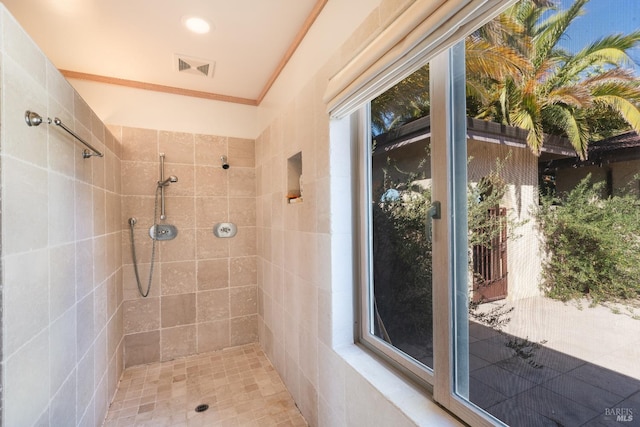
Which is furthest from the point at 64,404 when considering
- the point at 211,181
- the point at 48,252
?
the point at 211,181

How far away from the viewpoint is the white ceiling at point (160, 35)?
1.65 m

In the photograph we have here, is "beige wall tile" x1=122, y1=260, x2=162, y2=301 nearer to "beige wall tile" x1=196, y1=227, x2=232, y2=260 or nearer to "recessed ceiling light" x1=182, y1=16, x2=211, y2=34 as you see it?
"beige wall tile" x1=196, y1=227, x2=232, y2=260

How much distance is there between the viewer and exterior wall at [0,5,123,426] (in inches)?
37.3

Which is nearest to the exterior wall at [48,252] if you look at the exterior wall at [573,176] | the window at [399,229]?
the window at [399,229]

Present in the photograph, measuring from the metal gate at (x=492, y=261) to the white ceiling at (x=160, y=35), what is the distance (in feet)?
4.81

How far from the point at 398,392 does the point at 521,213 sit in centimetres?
82

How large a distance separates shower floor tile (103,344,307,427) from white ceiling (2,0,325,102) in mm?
2515

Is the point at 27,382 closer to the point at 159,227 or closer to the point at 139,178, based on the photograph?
the point at 159,227

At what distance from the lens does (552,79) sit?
756mm

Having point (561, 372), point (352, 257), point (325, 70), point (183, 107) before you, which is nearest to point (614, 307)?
point (561, 372)

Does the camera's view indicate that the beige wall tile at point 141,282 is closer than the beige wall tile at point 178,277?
Yes

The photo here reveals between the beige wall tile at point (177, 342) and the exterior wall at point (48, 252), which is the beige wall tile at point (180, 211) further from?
the beige wall tile at point (177, 342)

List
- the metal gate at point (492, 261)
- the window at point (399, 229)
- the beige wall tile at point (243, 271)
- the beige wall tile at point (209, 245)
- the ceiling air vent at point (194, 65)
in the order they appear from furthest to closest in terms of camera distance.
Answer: the beige wall tile at point (243, 271)
the beige wall tile at point (209, 245)
the ceiling air vent at point (194, 65)
the window at point (399, 229)
the metal gate at point (492, 261)

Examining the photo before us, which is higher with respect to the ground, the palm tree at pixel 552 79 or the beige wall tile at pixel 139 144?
the beige wall tile at pixel 139 144
